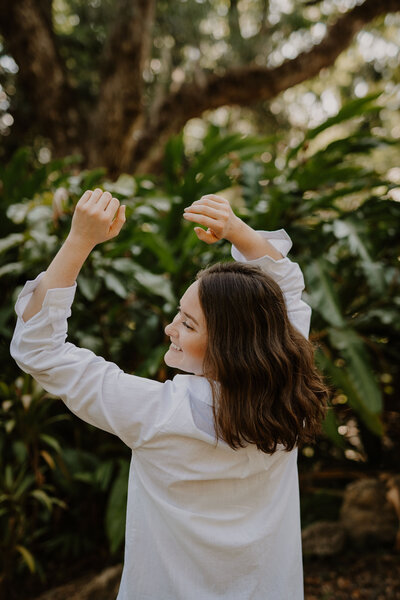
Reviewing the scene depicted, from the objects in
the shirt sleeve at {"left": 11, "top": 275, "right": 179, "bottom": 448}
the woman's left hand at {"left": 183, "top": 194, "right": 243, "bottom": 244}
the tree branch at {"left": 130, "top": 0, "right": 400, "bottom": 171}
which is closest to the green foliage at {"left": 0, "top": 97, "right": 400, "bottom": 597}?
the woman's left hand at {"left": 183, "top": 194, "right": 243, "bottom": 244}

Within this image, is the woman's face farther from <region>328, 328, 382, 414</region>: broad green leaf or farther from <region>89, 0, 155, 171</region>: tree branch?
<region>89, 0, 155, 171</region>: tree branch

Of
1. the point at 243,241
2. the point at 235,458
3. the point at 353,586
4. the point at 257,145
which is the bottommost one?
the point at 353,586

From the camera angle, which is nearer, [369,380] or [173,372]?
[369,380]

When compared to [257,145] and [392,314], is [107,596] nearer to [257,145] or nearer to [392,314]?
[392,314]

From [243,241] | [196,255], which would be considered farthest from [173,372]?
[243,241]

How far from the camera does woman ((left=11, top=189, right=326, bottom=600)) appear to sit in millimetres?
885

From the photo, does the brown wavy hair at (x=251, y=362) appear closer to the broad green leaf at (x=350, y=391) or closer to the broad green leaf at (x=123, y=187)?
the broad green leaf at (x=350, y=391)

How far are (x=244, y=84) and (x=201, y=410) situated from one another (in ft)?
17.8

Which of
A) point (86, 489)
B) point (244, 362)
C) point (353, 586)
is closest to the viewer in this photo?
point (244, 362)

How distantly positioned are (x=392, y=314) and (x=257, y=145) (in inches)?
54.1

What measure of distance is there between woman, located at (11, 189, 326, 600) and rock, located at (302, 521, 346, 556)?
144cm

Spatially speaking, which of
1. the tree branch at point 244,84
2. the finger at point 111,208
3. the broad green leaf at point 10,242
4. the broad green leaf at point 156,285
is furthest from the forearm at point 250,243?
the tree branch at point 244,84

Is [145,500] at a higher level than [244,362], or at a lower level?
lower

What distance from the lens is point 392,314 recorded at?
2252 millimetres
